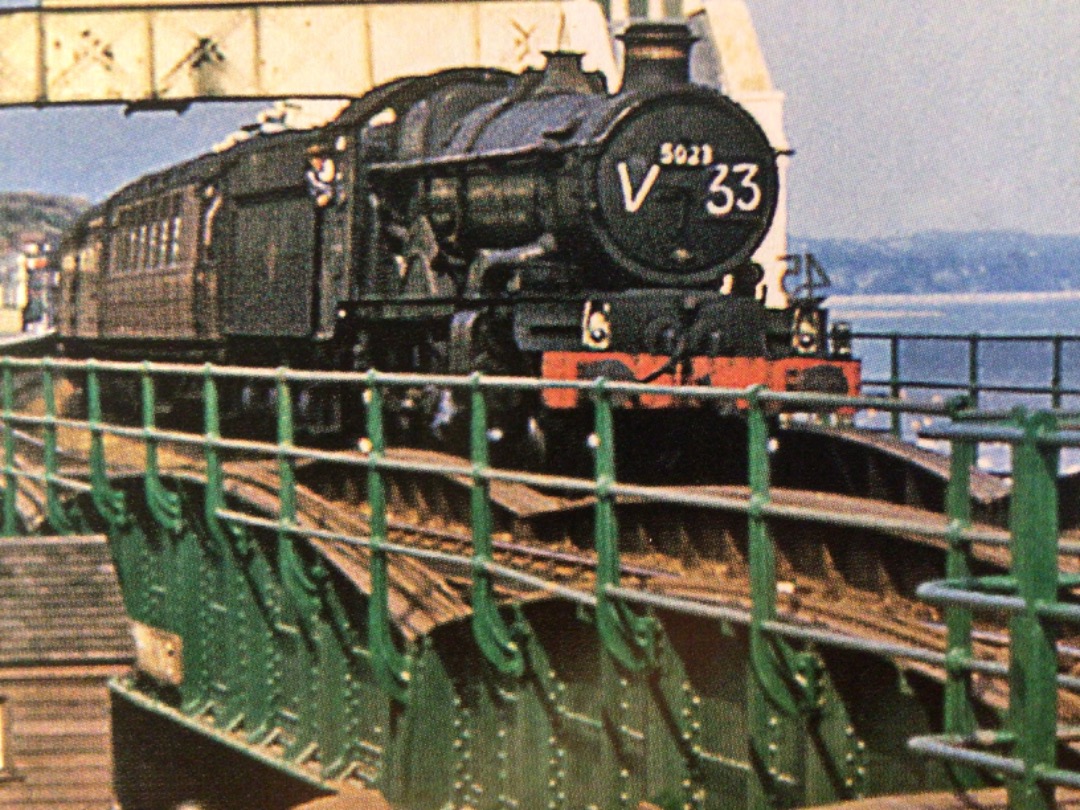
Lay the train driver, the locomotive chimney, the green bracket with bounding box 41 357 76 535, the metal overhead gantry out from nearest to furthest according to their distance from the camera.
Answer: the green bracket with bounding box 41 357 76 535
the locomotive chimney
the train driver
the metal overhead gantry

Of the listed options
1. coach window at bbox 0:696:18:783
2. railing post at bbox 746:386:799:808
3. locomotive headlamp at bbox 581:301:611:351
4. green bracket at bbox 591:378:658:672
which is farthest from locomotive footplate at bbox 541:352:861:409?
railing post at bbox 746:386:799:808

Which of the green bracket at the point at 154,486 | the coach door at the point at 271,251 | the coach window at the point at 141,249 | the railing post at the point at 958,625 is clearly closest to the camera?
the railing post at the point at 958,625

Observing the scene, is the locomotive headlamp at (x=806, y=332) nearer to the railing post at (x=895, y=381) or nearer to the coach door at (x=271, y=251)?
the railing post at (x=895, y=381)

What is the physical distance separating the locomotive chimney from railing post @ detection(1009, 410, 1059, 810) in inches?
380

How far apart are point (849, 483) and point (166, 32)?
15.7 meters

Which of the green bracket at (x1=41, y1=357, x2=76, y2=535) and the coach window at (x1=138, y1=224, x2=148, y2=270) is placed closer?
the green bracket at (x1=41, y1=357, x2=76, y2=535)

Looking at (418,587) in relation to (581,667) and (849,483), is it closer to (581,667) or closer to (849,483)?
(581,667)

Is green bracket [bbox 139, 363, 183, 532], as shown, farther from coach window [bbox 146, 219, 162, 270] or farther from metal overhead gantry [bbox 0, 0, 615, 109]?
metal overhead gantry [bbox 0, 0, 615, 109]

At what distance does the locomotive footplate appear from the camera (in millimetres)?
12797

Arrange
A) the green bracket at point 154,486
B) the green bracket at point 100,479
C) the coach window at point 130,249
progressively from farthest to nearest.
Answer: the coach window at point 130,249 < the green bracket at point 100,479 < the green bracket at point 154,486

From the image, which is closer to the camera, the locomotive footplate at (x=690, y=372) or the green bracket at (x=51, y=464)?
the locomotive footplate at (x=690, y=372)

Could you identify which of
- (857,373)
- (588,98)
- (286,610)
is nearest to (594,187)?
(588,98)

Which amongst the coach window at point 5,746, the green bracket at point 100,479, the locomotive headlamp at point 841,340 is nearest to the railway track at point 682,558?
the green bracket at point 100,479

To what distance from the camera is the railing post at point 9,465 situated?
14672mm
